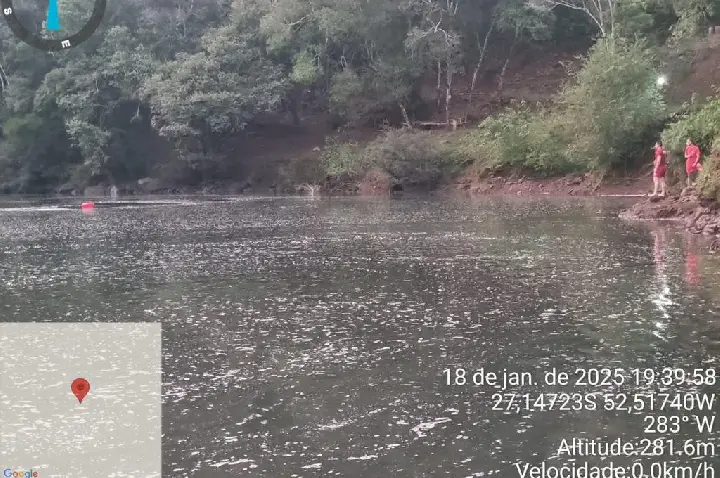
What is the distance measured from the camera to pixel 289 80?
2239 inches

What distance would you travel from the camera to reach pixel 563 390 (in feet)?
24.3

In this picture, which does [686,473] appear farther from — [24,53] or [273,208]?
[24,53]

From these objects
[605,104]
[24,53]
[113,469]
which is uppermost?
[24,53]

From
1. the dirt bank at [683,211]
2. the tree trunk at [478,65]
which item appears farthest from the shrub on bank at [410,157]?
the dirt bank at [683,211]

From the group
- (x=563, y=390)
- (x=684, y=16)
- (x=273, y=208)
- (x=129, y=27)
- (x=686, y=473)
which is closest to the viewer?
(x=686, y=473)

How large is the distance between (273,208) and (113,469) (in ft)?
99.6

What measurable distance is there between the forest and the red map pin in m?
36.1

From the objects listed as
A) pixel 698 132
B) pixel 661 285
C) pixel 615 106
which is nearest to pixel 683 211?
pixel 698 132

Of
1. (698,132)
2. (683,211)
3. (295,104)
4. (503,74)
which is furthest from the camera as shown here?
(295,104)

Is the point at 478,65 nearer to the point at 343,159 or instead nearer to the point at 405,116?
the point at 405,116

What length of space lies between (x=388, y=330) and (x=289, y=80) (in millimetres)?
48700

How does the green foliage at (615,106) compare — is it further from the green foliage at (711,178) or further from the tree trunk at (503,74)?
the tree trunk at (503,74)

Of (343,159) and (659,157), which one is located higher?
(343,159)

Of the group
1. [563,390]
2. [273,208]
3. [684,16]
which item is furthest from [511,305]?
[684,16]
